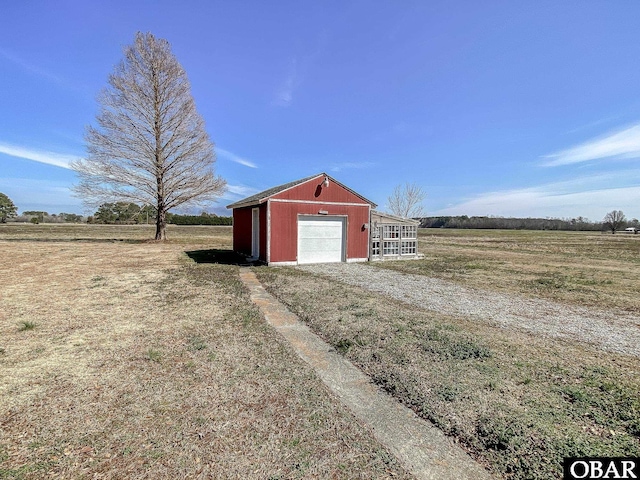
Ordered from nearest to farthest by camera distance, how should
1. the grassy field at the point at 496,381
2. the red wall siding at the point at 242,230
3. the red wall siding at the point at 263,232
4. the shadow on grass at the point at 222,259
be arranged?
the grassy field at the point at 496,381
the red wall siding at the point at 263,232
the shadow on grass at the point at 222,259
the red wall siding at the point at 242,230

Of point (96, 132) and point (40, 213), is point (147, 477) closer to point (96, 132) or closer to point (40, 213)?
point (96, 132)

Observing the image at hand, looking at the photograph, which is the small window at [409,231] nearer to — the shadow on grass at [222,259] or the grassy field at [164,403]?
the shadow on grass at [222,259]

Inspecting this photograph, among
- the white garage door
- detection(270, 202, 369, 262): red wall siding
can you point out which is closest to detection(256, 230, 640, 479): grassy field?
detection(270, 202, 369, 262): red wall siding

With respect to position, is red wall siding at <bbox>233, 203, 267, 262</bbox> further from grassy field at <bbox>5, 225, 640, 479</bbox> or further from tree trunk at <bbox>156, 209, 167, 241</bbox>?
tree trunk at <bbox>156, 209, 167, 241</bbox>

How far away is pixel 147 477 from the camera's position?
2.04 metres

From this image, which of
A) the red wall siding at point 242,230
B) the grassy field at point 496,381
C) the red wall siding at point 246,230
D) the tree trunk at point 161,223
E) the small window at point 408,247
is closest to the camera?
the grassy field at point 496,381

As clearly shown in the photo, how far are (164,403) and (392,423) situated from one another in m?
2.11

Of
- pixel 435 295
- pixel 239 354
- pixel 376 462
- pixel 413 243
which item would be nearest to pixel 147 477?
pixel 376 462

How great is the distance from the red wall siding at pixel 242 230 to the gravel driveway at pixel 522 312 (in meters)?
7.26

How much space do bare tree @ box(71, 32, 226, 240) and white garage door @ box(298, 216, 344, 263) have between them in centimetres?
1141

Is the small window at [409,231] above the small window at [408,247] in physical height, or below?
above

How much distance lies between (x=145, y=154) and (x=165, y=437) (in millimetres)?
21835

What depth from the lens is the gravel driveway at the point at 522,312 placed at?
4992 mm

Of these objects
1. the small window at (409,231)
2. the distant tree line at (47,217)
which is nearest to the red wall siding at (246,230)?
the small window at (409,231)
